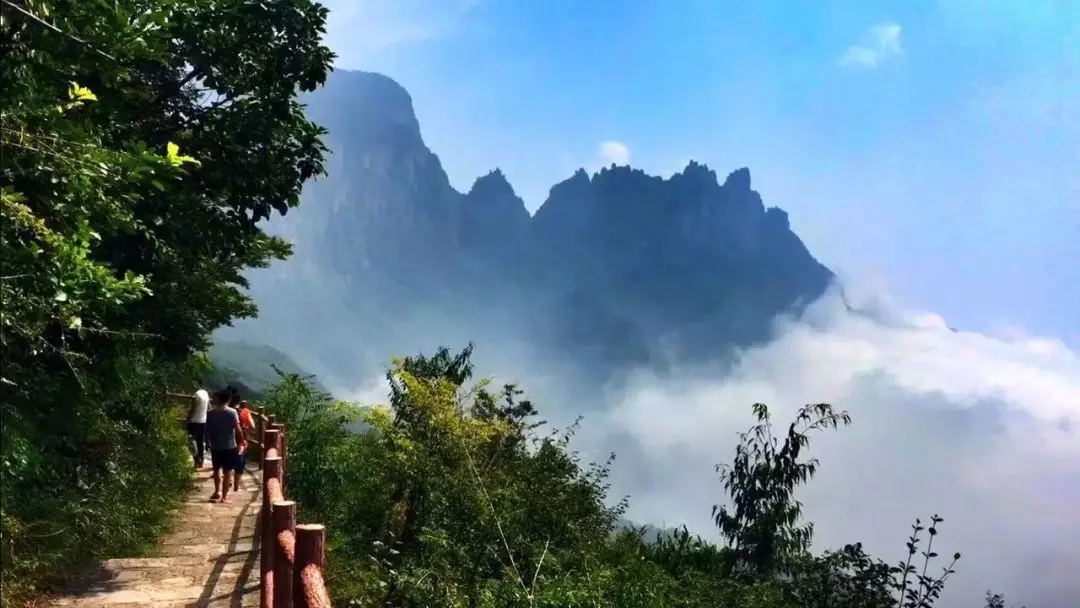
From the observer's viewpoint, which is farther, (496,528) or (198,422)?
(198,422)

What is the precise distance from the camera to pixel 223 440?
28.4 feet

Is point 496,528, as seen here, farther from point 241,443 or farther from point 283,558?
point 283,558

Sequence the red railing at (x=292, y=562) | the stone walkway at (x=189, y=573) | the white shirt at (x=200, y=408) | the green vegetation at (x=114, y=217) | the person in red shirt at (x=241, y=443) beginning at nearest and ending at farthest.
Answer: the red railing at (x=292, y=562), the green vegetation at (x=114, y=217), the stone walkway at (x=189, y=573), the person in red shirt at (x=241, y=443), the white shirt at (x=200, y=408)

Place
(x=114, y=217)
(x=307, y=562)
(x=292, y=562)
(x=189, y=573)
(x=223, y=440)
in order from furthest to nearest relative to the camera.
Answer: (x=223, y=440) → (x=189, y=573) → (x=114, y=217) → (x=292, y=562) → (x=307, y=562)

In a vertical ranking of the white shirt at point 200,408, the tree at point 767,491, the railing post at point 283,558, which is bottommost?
the railing post at point 283,558

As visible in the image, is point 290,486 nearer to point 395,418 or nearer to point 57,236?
point 395,418

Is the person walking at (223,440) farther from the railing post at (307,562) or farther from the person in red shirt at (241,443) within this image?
the railing post at (307,562)

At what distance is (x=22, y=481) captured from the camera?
4688 mm

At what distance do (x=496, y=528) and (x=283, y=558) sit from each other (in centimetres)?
489

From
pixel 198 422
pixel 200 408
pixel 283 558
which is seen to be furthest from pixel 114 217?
pixel 198 422

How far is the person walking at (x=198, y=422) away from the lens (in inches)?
419

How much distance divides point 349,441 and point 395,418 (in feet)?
4.77

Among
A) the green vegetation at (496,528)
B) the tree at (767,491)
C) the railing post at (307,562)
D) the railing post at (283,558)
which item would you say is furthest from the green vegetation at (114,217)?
the tree at (767,491)

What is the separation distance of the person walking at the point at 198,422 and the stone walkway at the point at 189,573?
2.87 meters
